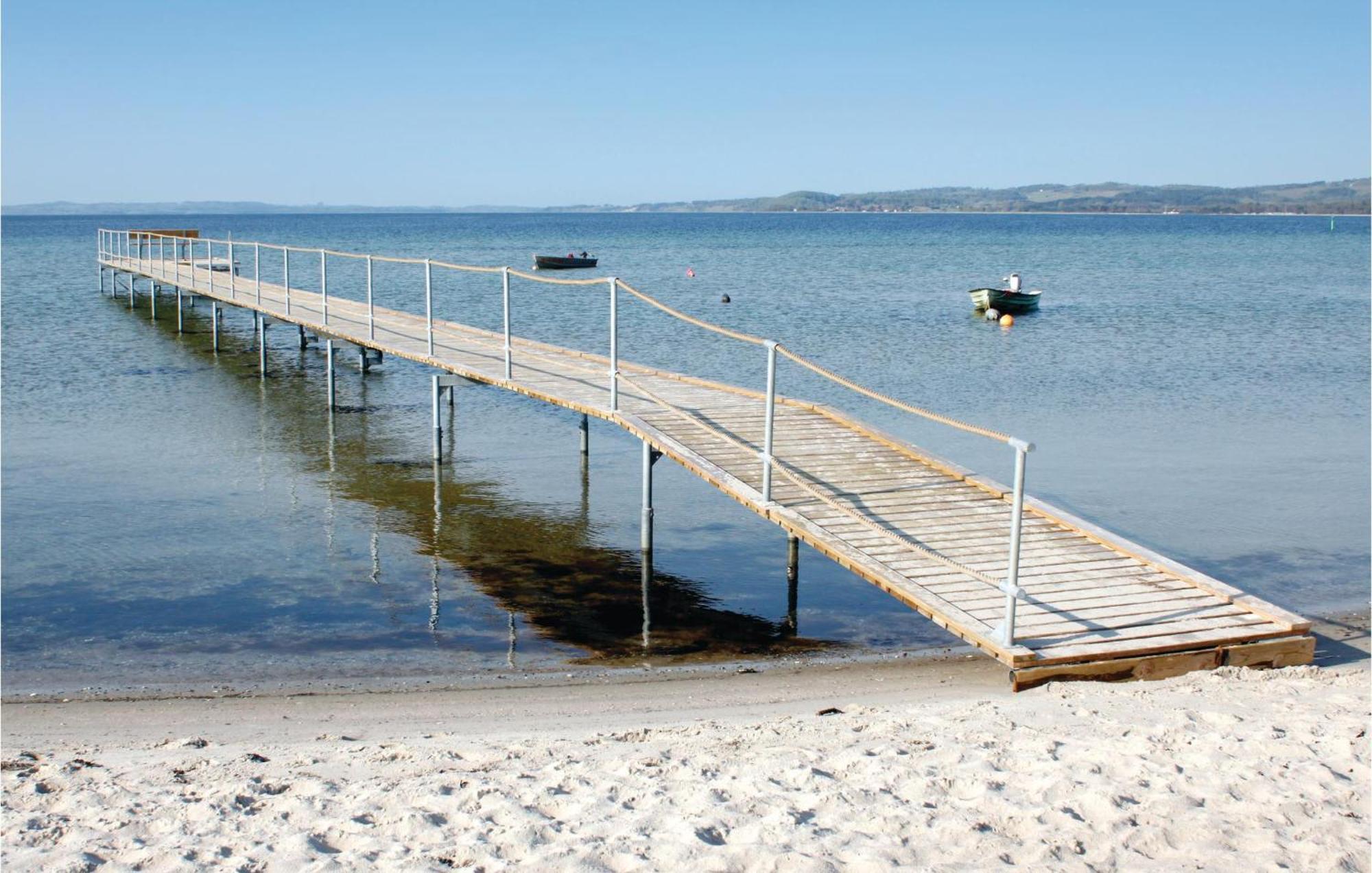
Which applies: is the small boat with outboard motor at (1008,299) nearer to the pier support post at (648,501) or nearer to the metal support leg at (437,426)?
the metal support leg at (437,426)

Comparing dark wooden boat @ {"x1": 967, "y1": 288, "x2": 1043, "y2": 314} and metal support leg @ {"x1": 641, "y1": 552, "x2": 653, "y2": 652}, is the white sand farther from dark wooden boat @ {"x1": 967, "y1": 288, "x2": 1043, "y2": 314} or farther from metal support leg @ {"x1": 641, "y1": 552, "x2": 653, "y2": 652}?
dark wooden boat @ {"x1": 967, "y1": 288, "x2": 1043, "y2": 314}

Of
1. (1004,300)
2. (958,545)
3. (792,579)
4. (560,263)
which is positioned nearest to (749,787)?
(958,545)

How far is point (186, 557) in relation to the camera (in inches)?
442

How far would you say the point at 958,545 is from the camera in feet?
28.7

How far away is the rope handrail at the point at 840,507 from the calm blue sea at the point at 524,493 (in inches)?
39.3

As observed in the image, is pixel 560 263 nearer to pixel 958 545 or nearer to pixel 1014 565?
pixel 958 545

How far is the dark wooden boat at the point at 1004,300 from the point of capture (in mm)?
35062

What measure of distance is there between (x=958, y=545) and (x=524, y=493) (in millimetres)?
6447

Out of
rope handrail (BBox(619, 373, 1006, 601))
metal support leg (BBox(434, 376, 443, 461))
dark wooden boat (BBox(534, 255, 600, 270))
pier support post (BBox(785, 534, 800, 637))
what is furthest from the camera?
dark wooden boat (BBox(534, 255, 600, 270))

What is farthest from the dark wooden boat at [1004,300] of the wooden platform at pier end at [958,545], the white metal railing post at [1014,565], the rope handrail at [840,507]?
the white metal railing post at [1014,565]

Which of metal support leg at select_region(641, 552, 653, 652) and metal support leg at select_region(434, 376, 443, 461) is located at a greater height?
metal support leg at select_region(434, 376, 443, 461)

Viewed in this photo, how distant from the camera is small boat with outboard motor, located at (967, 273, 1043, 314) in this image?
3509 centimetres

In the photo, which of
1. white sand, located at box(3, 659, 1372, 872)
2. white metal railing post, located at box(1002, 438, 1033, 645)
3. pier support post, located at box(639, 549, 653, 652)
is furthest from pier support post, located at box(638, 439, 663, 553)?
white metal railing post, located at box(1002, 438, 1033, 645)

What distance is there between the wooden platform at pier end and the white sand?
262 millimetres
